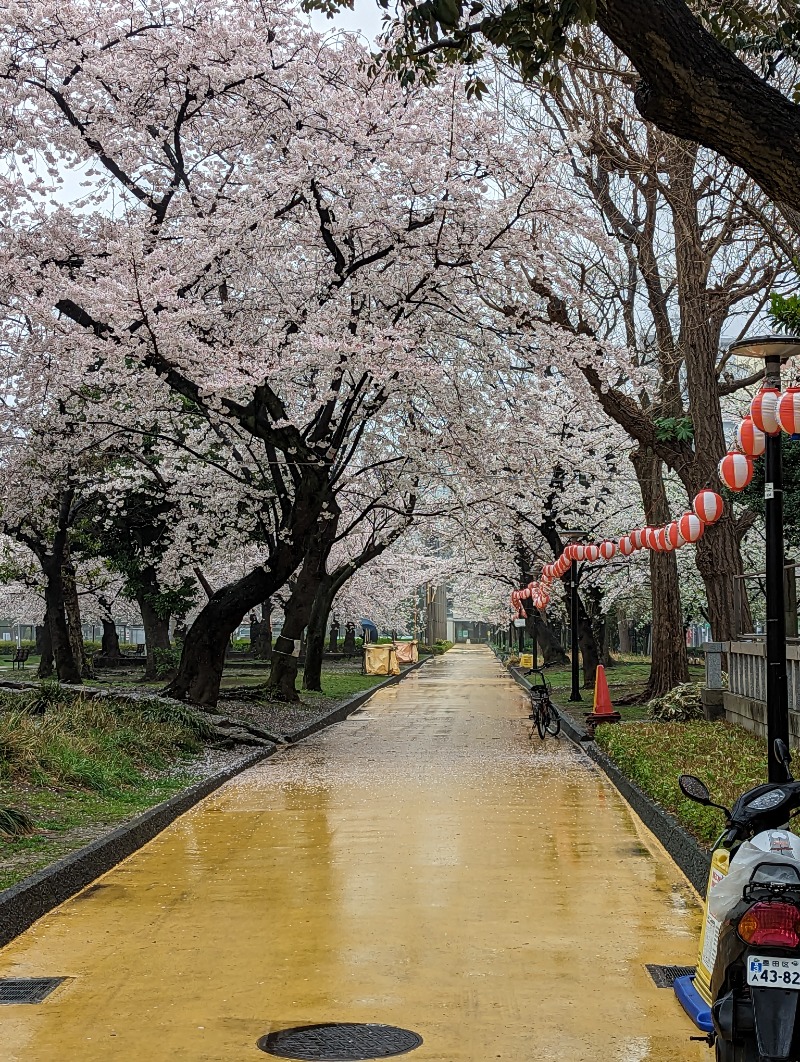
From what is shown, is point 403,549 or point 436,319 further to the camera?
point 403,549

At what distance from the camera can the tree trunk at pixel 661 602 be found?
23234mm

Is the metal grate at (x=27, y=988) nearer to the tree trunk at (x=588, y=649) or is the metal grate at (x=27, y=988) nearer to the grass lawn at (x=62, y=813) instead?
the grass lawn at (x=62, y=813)

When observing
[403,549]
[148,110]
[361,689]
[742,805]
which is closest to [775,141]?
[742,805]

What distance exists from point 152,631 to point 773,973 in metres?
34.5

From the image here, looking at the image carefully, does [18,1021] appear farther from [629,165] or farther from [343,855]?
[629,165]

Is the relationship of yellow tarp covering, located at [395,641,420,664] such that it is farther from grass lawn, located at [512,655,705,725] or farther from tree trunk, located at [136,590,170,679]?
tree trunk, located at [136,590,170,679]

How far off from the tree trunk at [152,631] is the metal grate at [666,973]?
29519 millimetres

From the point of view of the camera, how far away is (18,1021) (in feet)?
17.6

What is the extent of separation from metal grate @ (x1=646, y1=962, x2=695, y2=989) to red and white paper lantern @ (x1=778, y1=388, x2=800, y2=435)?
4551 millimetres

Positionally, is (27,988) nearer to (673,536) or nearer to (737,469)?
(737,469)

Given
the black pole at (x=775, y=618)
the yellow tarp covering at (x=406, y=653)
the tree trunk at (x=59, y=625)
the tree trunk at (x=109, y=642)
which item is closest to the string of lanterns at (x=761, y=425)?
the black pole at (x=775, y=618)

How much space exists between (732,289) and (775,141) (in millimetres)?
14244

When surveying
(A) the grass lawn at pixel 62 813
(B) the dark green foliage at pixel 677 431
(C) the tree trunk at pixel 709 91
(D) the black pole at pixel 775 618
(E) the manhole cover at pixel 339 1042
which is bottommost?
(E) the manhole cover at pixel 339 1042

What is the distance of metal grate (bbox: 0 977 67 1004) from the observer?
18.8 ft
